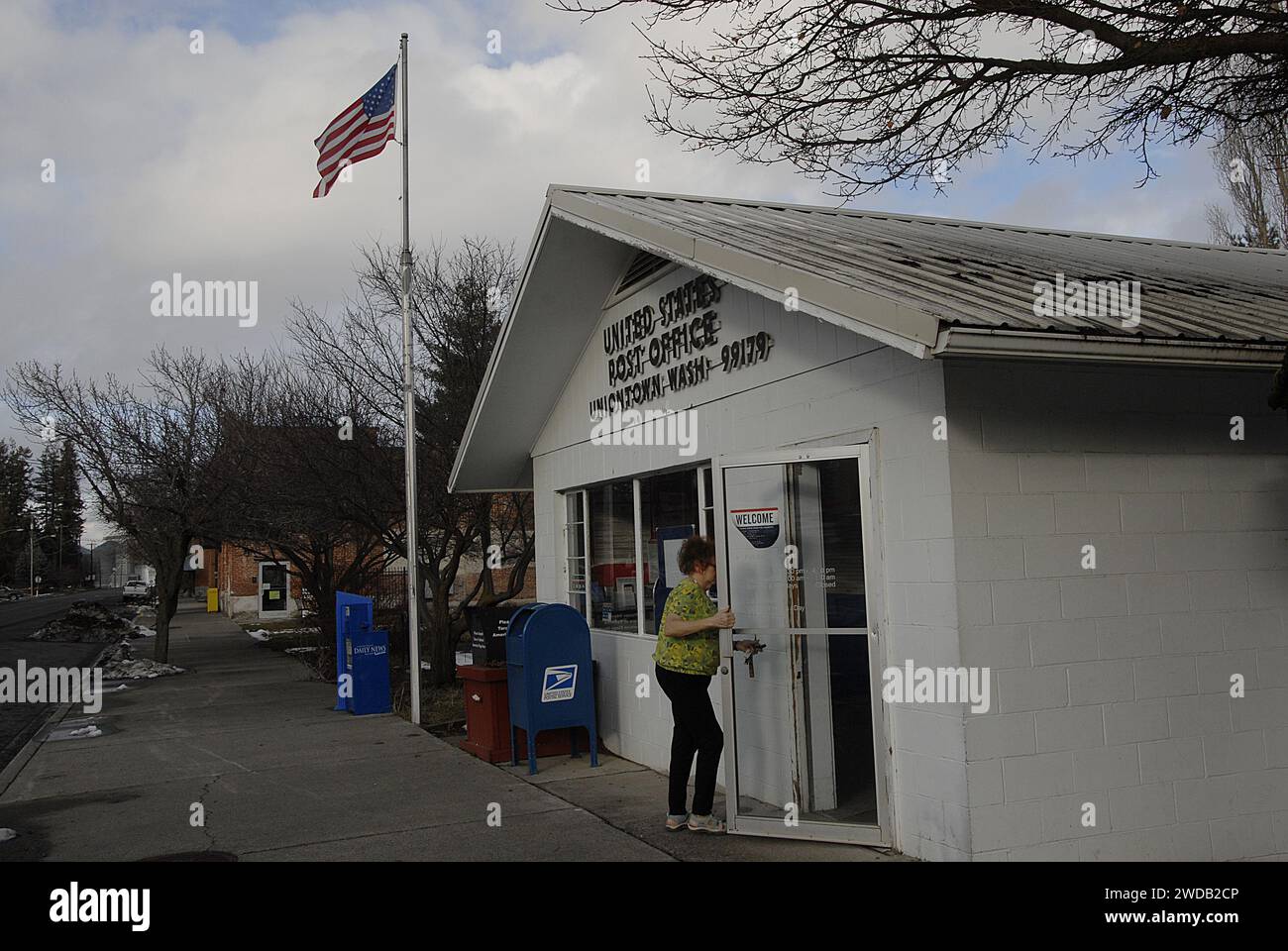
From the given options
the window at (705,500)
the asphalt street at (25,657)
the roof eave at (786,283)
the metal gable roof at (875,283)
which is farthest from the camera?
the asphalt street at (25,657)

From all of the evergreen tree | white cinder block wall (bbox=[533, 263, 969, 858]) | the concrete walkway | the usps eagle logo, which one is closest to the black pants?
the concrete walkway

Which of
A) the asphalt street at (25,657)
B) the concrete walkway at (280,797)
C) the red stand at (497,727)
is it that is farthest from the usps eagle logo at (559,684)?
the asphalt street at (25,657)

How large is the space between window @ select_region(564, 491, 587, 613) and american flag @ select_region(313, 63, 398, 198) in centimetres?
548

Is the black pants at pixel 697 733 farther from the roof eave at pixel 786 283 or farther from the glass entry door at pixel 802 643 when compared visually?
the roof eave at pixel 786 283

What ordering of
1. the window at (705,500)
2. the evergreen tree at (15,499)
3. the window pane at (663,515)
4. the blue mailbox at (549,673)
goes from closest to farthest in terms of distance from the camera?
the window at (705,500) → the window pane at (663,515) → the blue mailbox at (549,673) → the evergreen tree at (15,499)

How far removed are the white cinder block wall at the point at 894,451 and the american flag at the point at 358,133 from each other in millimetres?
6229

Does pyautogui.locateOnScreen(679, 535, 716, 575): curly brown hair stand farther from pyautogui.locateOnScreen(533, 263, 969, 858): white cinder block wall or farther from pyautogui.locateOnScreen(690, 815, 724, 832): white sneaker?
pyautogui.locateOnScreen(690, 815, 724, 832): white sneaker

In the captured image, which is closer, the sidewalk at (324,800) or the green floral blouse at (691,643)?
the green floral blouse at (691,643)

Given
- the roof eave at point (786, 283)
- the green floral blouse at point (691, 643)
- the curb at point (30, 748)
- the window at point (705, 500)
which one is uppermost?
the roof eave at point (786, 283)

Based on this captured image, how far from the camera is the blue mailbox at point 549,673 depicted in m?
9.39

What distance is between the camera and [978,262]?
23.0 ft

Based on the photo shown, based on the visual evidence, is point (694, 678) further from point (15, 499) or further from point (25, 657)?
point (15, 499)

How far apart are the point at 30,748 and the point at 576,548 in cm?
672
